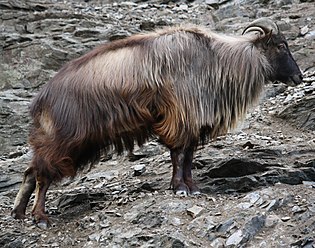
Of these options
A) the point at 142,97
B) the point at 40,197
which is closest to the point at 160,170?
the point at 142,97

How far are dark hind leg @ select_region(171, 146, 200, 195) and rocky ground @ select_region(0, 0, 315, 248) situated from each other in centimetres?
12

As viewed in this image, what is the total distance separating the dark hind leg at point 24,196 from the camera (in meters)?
7.11

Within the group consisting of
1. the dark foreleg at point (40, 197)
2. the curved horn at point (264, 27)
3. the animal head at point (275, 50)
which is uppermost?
the curved horn at point (264, 27)

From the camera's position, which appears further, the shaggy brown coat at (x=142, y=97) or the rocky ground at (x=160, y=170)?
the shaggy brown coat at (x=142, y=97)

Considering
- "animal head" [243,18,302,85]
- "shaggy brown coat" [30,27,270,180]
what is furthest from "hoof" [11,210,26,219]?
"animal head" [243,18,302,85]

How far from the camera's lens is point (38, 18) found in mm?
12977

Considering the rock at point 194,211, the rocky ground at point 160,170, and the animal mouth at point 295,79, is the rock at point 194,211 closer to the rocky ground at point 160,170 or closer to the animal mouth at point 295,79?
the rocky ground at point 160,170

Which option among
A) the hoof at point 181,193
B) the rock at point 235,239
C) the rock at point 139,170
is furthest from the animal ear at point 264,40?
the rock at point 235,239

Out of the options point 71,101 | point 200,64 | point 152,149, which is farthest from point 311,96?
point 71,101

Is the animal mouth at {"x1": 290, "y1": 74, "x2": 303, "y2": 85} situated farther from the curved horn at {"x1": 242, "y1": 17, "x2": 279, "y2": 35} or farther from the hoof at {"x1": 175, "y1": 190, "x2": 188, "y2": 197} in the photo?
the hoof at {"x1": 175, "y1": 190, "x2": 188, "y2": 197}

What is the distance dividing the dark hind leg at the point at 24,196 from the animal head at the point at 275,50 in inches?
103

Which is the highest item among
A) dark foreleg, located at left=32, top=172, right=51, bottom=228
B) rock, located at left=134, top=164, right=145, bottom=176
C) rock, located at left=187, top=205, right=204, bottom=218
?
rock, located at left=187, top=205, right=204, bottom=218

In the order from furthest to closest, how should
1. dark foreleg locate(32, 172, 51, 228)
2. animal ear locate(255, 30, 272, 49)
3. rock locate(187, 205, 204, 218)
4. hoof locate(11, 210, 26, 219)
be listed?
animal ear locate(255, 30, 272, 49) → hoof locate(11, 210, 26, 219) → dark foreleg locate(32, 172, 51, 228) → rock locate(187, 205, 204, 218)

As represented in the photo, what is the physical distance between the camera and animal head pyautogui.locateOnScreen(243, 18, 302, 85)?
293 inches
